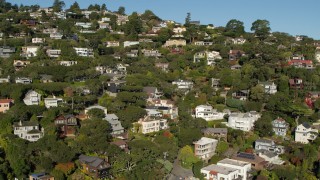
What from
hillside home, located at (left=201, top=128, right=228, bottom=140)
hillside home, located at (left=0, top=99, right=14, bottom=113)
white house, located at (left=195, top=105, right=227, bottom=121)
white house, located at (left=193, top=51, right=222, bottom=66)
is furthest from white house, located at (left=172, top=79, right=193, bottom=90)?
hillside home, located at (left=0, top=99, right=14, bottom=113)

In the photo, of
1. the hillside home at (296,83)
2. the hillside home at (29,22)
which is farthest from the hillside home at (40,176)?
the hillside home at (29,22)

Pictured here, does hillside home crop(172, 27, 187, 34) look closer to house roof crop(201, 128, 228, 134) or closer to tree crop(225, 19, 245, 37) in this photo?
tree crop(225, 19, 245, 37)

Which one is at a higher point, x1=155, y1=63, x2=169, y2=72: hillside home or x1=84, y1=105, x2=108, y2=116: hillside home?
x1=155, y1=63, x2=169, y2=72: hillside home

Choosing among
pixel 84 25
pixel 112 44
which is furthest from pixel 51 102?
pixel 84 25

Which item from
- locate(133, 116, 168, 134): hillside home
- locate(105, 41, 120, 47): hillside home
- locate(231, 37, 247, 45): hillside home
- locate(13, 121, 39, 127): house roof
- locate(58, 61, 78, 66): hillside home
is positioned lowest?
locate(133, 116, 168, 134): hillside home

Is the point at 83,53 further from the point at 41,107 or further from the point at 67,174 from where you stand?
the point at 67,174

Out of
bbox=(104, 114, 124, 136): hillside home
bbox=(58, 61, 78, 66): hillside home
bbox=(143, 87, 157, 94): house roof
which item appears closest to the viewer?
bbox=(104, 114, 124, 136): hillside home

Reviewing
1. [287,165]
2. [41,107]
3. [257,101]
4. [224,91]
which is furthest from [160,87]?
[287,165]
